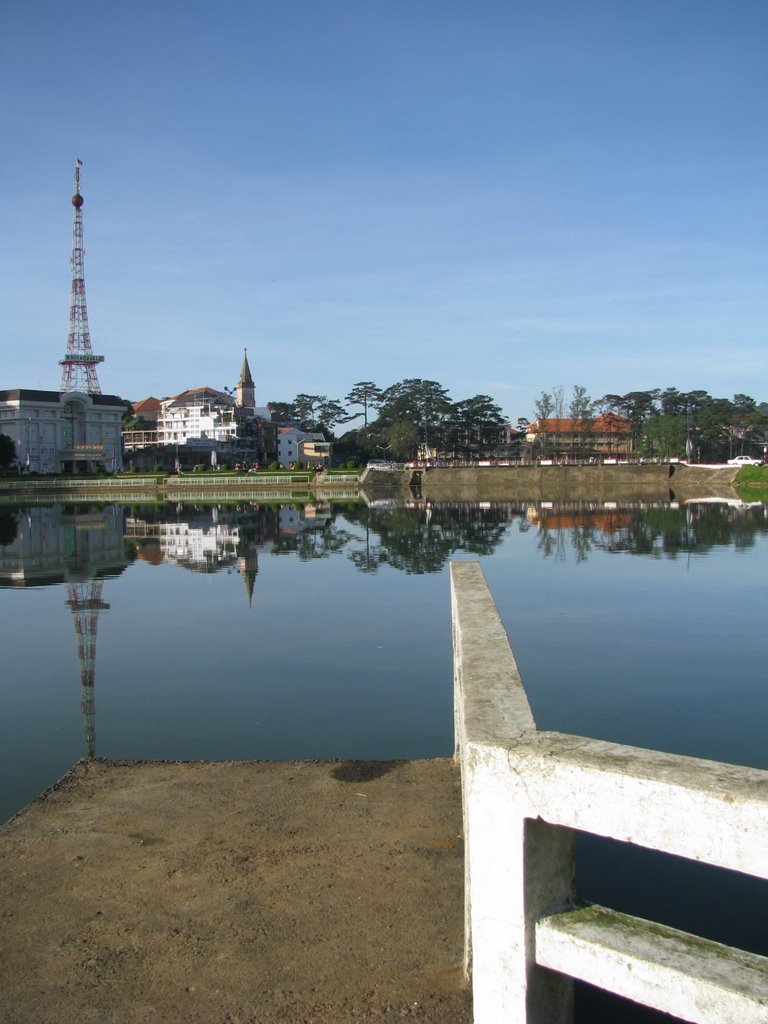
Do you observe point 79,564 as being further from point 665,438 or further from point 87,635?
point 665,438

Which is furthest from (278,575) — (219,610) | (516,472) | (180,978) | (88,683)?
(516,472)

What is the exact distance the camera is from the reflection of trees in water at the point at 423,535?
24641 millimetres

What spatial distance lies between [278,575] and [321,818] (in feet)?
53.1

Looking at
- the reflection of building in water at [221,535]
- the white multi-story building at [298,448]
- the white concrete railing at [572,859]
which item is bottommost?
the reflection of building in water at [221,535]

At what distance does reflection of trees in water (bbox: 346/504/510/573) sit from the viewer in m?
24.6

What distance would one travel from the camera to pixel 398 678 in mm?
10938

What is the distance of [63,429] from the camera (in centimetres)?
10606

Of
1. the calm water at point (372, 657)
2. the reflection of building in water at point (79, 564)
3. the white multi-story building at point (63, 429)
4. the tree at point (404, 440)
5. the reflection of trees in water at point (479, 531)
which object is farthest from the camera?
the tree at point (404, 440)

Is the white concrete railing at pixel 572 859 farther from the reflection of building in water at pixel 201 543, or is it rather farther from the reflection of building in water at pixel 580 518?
the reflection of building in water at pixel 580 518

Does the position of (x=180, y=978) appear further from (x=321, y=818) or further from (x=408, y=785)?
(x=408, y=785)

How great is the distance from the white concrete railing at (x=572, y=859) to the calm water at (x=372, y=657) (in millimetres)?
2789

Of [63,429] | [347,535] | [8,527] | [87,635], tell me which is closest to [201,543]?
[347,535]

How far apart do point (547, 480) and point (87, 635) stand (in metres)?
72.6

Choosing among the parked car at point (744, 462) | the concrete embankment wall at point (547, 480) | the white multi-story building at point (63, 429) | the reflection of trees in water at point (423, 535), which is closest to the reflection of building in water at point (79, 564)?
the reflection of trees in water at point (423, 535)
